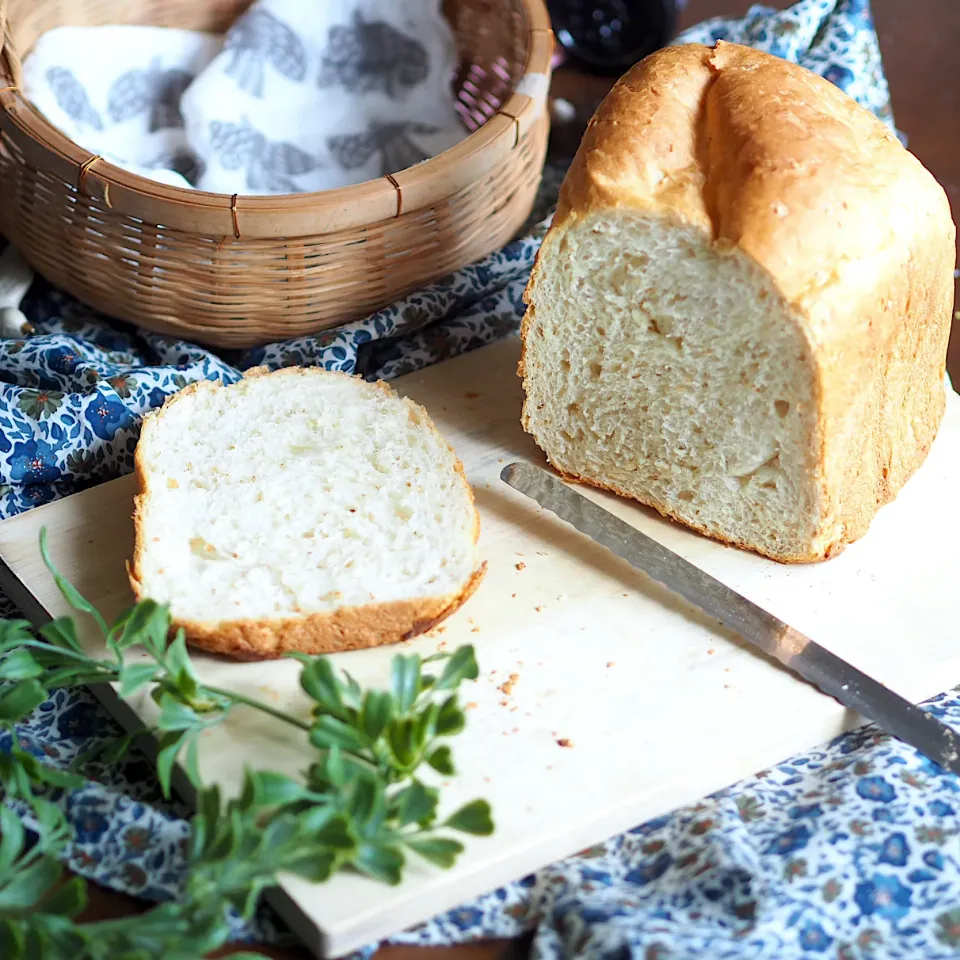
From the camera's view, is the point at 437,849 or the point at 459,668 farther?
the point at 459,668

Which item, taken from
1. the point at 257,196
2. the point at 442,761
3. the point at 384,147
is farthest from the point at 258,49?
the point at 442,761

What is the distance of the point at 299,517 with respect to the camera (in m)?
2.13

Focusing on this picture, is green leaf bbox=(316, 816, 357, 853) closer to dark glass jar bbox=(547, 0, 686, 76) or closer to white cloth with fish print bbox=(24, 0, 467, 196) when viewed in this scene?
white cloth with fish print bbox=(24, 0, 467, 196)

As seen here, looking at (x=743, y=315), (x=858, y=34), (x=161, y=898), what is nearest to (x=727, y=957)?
(x=161, y=898)

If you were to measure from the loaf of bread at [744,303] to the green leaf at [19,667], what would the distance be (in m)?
1.06

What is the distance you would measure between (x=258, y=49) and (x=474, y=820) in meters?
2.17

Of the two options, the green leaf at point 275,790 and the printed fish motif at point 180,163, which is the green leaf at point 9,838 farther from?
the printed fish motif at point 180,163

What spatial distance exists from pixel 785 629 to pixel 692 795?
0.35 m

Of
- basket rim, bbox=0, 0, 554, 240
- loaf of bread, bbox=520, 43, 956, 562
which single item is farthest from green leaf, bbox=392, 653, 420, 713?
basket rim, bbox=0, 0, 554, 240

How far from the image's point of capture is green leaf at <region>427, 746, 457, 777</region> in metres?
1.67

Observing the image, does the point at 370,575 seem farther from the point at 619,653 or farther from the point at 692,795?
the point at 692,795

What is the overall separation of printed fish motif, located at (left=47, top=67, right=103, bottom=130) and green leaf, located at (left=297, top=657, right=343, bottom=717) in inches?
72.1

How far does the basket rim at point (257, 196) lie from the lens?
2.42m

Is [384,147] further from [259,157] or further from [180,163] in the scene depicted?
[180,163]
